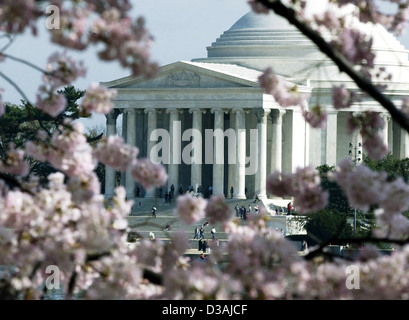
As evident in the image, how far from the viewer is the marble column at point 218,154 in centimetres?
16488

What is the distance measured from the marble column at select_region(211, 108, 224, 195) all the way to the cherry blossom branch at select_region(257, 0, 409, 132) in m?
146

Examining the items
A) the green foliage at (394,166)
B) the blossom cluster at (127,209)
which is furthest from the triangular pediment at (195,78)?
the blossom cluster at (127,209)

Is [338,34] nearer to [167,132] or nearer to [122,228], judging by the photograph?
[122,228]

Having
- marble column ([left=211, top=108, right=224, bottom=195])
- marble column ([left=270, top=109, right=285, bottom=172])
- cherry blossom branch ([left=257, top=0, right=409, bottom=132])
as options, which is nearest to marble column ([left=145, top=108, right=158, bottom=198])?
marble column ([left=211, top=108, right=224, bottom=195])

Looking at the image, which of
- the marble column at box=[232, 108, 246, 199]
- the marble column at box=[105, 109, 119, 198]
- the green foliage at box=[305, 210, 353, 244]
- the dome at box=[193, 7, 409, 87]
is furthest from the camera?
the dome at box=[193, 7, 409, 87]

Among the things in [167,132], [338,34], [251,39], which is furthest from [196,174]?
[338,34]

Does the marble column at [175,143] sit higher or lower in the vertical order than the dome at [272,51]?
lower

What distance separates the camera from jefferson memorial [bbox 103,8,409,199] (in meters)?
164

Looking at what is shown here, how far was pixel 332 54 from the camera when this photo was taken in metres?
18.5

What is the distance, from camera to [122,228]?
20938mm

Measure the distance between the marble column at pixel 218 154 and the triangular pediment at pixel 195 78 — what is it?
10.2 feet
